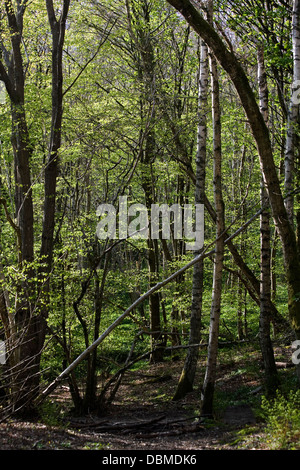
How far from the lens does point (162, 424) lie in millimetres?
7398

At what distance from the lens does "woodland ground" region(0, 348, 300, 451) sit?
5625mm

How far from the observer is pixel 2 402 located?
8297 millimetres

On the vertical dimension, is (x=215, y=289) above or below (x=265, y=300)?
above

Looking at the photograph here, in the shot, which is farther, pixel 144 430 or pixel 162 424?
pixel 162 424

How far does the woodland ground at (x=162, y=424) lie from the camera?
5.62 metres

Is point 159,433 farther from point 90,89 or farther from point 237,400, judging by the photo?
point 90,89

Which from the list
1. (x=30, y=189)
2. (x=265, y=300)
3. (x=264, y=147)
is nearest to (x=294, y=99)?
(x=264, y=147)

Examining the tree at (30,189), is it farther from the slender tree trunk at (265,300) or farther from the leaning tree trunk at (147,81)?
the slender tree trunk at (265,300)

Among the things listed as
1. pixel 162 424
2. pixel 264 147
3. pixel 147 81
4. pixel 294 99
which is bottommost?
pixel 162 424

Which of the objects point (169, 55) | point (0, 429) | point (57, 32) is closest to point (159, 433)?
point (0, 429)

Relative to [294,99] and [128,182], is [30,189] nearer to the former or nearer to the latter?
[128,182]

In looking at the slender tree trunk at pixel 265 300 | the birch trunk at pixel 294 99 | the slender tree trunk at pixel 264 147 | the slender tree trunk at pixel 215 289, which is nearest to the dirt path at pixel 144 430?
the slender tree trunk at pixel 215 289

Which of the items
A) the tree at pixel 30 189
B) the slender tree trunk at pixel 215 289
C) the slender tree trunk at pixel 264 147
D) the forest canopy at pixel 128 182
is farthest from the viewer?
the tree at pixel 30 189

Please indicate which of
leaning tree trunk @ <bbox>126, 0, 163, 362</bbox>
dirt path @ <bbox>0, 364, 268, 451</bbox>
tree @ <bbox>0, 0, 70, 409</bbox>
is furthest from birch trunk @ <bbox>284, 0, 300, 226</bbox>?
tree @ <bbox>0, 0, 70, 409</bbox>
